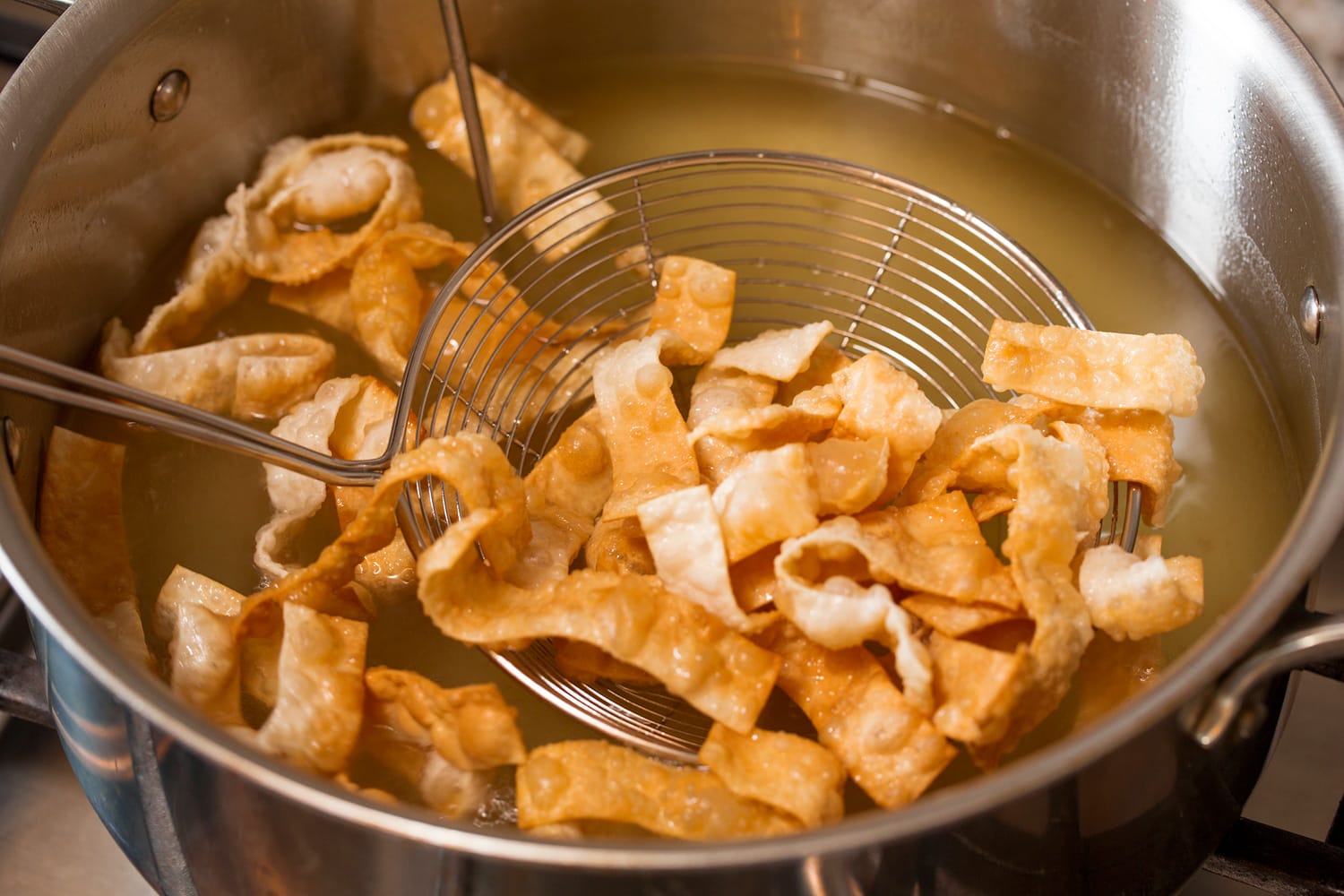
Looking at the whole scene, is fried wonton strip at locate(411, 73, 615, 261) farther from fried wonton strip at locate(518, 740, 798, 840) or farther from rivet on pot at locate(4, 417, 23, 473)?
fried wonton strip at locate(518, 740, 798, 840)

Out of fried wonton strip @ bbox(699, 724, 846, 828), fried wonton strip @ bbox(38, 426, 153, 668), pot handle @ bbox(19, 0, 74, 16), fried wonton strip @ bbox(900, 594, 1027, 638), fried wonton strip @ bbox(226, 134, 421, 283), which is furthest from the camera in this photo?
fried wonton strip @ bbox(226, 134, 421, 283)

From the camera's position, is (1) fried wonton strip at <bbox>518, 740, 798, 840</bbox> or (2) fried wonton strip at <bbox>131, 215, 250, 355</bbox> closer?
(1) fried wonton strip at <bbox>518, 740, 798, 840</bbox>

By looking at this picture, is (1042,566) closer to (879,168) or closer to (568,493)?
(568,493)

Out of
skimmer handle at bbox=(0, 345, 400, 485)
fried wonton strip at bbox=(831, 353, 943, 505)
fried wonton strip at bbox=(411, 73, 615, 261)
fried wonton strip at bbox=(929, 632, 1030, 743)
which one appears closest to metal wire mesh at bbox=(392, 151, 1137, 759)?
fried wonton strip at bbox=(411, 73, 615, 261)

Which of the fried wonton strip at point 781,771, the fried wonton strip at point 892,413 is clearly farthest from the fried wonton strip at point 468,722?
the fried wonton strip at point 892,413

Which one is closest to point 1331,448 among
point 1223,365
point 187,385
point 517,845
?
point 1223,365

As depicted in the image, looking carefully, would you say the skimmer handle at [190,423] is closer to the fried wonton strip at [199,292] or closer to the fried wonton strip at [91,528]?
the fried wonton strip at [91,528]

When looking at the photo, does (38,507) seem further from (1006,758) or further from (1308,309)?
(1308,309)
